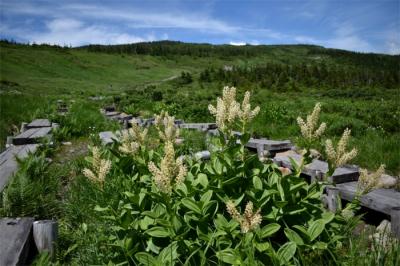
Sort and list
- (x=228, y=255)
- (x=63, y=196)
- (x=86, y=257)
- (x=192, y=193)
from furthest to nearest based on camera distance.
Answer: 1. (x=63, y=196)
2. (x=86, y=257)
3. (x=192, y=193)
4. (x=228, y=255)

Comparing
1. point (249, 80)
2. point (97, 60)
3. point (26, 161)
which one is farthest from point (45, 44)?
point (26, 161)

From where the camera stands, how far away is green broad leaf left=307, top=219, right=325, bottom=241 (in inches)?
132

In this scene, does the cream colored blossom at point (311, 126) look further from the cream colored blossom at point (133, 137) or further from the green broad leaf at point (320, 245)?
the cream colored blossom at point (133, 137)

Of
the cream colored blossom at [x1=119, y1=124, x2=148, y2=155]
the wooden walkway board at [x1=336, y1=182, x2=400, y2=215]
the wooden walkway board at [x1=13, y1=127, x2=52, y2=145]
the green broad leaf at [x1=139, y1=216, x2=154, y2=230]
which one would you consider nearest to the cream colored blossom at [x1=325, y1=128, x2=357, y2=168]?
the green broad leaf at [x1=139, y1=216, x2=154, y2=230]

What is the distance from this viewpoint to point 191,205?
3.33m

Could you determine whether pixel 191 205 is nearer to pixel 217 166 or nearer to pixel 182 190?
pixel 182 190

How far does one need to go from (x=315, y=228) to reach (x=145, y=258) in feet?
4.86

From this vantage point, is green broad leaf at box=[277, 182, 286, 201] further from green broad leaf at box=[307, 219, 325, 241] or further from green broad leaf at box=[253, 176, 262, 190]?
green broad leaf at box=[307, 219, 325, 241]

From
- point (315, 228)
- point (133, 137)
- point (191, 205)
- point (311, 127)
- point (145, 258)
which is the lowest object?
point (145, 258)

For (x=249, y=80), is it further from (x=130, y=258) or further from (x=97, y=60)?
(x=130, y=258)

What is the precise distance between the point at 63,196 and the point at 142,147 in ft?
8.55

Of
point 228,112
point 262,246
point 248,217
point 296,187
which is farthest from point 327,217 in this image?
point 228,112

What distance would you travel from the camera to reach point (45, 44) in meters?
76.2

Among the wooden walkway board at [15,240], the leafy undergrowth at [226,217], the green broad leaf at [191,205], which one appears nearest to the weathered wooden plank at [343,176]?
the leafy undergrowth at [226,217]
